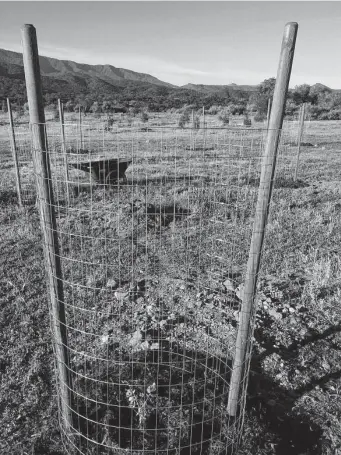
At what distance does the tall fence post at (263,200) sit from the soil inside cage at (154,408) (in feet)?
1.03

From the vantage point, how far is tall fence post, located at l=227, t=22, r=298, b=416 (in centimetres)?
227

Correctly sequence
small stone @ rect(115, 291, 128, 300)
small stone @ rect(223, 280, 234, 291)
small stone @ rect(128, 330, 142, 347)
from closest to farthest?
small stone @ rect(128, 330, 142, 347) → small stone @ rect(115, 291, 128, 300) → small stone @ rect(223, 280, 234, 291)

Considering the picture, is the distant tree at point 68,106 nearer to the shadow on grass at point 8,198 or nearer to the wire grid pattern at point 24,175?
the wire grid pattern at point 24,175

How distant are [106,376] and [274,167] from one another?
8.49 ft

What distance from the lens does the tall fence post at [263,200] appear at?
2266 millimetres

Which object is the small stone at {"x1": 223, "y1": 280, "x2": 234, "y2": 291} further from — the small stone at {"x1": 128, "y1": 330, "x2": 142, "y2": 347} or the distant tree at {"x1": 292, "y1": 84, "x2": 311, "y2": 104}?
the distant tree at {"x1": 292, "y1": 84, "x2": 311, "y2": 104}

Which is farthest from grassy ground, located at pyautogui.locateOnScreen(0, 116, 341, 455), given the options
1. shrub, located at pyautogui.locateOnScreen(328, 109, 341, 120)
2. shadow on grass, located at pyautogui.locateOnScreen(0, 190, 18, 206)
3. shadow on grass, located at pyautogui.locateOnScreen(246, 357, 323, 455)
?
shrub, located at pyautogui.locateOnScreen(328, 109, 341, 120)

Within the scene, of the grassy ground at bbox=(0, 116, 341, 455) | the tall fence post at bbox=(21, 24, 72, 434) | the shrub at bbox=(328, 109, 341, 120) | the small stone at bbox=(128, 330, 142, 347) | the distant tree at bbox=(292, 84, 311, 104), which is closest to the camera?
the tall fence post at bbox=(21, 24, 72, 434)

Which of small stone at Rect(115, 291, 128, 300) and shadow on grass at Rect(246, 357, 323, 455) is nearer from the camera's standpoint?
shadow on grass at Rect(246, 357, 323, 455)

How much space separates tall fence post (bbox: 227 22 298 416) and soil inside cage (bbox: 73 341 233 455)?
1.03 feet

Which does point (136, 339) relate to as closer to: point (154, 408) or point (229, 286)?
point (154, 408)

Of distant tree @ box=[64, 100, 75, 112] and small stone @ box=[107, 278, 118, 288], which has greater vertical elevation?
distant tree @ box=[64, 100, 75, 112]

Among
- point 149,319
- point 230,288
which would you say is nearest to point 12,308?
point 149,319

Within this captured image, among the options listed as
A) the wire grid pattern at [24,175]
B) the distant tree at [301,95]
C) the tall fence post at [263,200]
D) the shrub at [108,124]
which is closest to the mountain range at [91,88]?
the distant tree at [301,95]
